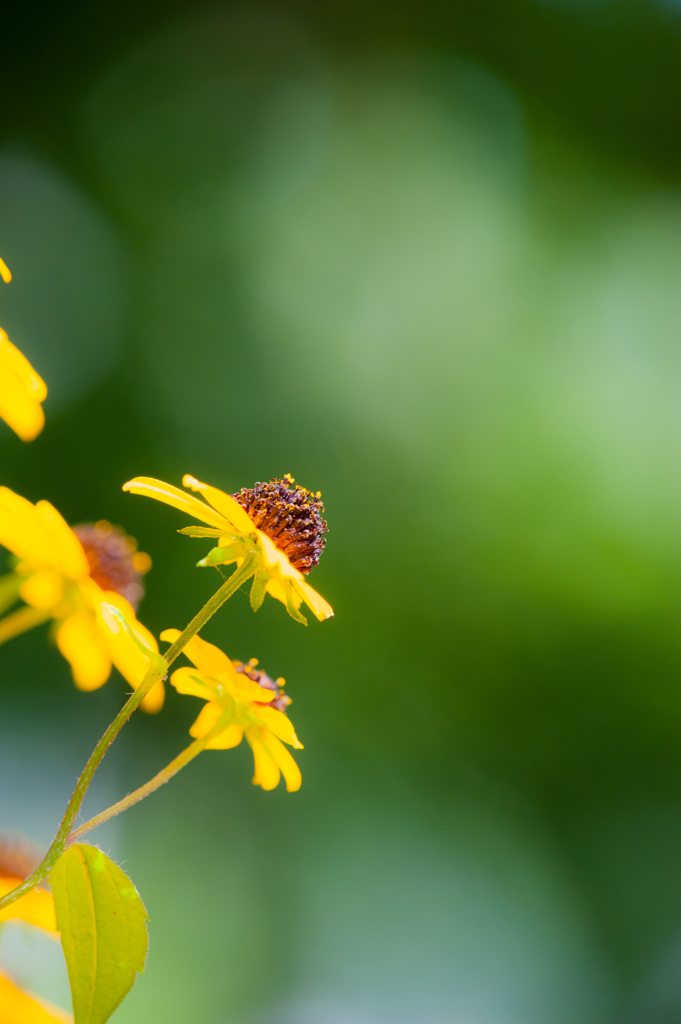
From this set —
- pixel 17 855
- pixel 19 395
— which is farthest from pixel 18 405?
pixel 17 855

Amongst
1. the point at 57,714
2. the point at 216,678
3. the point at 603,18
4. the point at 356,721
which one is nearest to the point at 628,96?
the point at 603,18

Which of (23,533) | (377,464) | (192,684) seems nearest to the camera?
(23,533)

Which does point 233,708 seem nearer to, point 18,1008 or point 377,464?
point 18,1008

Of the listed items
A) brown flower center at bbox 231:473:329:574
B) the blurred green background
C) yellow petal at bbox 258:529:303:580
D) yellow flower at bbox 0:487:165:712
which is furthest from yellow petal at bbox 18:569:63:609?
the blurred green background

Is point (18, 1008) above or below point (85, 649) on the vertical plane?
below

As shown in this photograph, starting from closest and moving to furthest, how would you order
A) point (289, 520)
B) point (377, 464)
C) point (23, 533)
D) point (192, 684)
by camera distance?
1. point (23, 533)
2. point (192, 684)
3. point (289, 520)
4. point (377, 464)

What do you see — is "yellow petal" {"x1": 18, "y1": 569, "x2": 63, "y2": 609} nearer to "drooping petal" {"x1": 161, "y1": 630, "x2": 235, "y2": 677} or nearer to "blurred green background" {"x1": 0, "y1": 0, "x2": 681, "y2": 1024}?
"drooping petal" {"x1": 161, "y1": 630, "x2": 235, "y2": 677}
